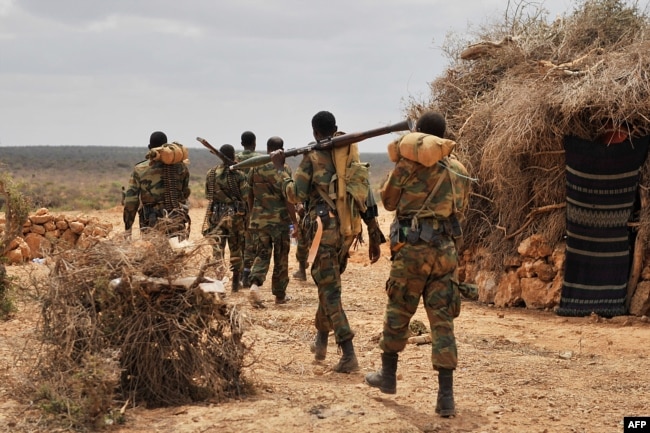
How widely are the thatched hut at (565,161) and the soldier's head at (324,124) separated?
3.24 metres

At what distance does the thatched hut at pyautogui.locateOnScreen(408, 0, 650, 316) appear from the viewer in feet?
30.0

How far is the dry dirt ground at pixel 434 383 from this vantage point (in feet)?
17.1

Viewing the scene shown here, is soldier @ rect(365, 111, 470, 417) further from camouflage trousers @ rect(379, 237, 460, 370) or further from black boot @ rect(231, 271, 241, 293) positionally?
black boot @ rect(231, 271, 241, 293)

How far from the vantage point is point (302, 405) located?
5.52 m

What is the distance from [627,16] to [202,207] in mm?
19247

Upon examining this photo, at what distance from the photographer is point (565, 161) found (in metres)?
9.59

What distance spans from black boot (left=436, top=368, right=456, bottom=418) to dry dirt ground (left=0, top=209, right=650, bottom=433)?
8cm

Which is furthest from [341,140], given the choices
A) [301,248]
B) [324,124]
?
[301,248]

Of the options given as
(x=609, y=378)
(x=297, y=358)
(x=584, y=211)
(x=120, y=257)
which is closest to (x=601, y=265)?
(x=584, y=211)

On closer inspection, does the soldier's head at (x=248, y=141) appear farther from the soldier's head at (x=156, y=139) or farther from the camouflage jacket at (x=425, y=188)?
the camouflage jacket at (x=425, y=188)

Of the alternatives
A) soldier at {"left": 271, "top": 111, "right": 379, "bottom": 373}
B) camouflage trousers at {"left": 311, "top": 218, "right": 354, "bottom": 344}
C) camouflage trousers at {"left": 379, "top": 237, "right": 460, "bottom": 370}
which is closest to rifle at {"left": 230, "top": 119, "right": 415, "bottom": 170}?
soldier at {"left": 271, "top": 111, "right": 379, "bottom": 373}

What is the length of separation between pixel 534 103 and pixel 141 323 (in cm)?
563

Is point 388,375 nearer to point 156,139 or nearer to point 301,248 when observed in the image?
point 156,139

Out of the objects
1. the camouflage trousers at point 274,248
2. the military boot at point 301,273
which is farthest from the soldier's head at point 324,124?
the military boot at point 301,273
